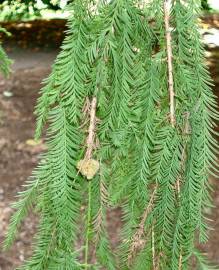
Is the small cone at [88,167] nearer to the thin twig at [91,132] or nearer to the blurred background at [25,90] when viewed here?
the thin twig at [91,132]

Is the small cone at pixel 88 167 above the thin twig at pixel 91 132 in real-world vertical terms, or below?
below

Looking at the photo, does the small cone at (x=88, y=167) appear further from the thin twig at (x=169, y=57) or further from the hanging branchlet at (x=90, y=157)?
the thin twig at (x=169, y=57)

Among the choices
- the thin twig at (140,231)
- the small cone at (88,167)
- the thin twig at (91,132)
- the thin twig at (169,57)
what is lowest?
the thin twig at (140,231)

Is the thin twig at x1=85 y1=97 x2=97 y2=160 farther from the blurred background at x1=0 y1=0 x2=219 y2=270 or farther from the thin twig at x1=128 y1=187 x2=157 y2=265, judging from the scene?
the blurred background at x1=0 y1=0 x2=219 y2=270

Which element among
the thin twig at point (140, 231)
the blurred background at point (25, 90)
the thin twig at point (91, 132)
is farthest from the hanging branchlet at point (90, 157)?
the blurred background at point (25, 90)

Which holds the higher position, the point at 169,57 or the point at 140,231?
the point at 169,57

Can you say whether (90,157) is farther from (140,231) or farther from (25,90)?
(25,90)

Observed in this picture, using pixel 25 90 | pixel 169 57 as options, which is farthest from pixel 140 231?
pixel 25 90

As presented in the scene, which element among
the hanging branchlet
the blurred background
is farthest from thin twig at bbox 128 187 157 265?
the blurred background

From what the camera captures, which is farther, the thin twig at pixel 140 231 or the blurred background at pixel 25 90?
the blurred background at pixel 25 90
